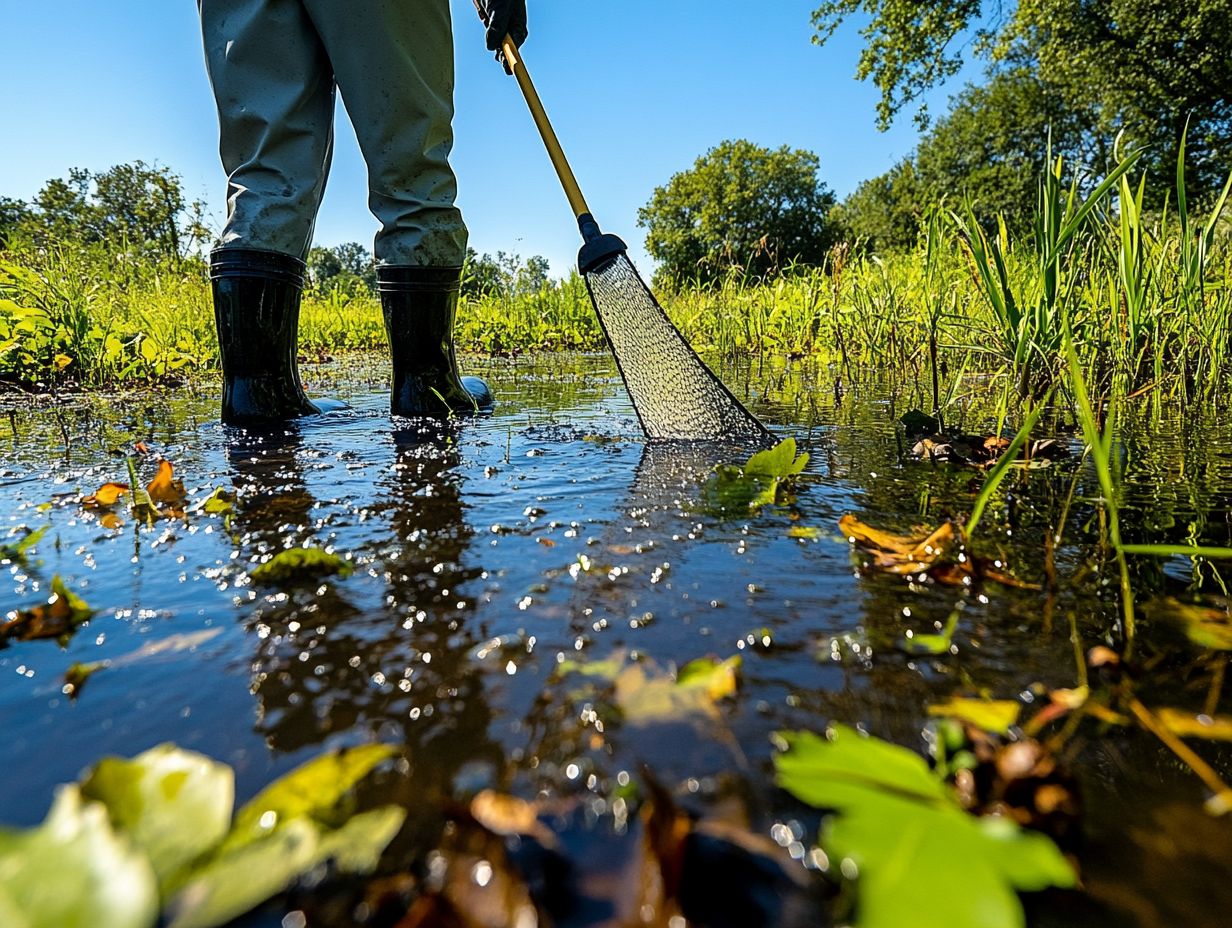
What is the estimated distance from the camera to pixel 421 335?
2586mm

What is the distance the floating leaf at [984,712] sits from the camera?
1.95ft

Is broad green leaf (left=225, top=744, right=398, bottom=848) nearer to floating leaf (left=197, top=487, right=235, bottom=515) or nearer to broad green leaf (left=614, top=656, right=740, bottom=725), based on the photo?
broad green leaf (left=614, top=656, right=740, bottom=725)

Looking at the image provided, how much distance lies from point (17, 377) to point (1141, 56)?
20973 mm

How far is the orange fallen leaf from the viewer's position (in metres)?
1.39

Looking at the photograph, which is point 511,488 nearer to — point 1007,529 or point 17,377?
point 1007,529

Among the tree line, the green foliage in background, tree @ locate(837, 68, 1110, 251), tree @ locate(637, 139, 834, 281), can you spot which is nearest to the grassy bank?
the tree line

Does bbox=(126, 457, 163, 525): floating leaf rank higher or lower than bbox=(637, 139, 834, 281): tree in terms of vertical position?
lower

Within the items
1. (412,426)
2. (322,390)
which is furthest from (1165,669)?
(322,390)

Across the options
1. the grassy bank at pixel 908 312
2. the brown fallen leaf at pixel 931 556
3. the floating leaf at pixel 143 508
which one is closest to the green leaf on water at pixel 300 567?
the floating leaf at pixel 143 508

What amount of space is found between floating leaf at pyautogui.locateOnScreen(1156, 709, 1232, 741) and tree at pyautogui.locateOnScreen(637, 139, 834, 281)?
44565 mm

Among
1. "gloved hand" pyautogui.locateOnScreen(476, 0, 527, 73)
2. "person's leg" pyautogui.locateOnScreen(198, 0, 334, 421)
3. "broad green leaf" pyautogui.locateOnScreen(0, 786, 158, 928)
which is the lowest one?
"broad green leaf" pyautogui.locateOnScreen(0, 786, 158, 928)

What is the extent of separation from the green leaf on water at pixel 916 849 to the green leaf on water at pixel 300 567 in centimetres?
76

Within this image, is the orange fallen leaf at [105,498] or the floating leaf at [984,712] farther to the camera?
the orange fallen leaf at [105,498]

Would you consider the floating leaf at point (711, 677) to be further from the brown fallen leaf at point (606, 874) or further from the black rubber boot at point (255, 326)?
the black rubber boot at point (255, 326)
